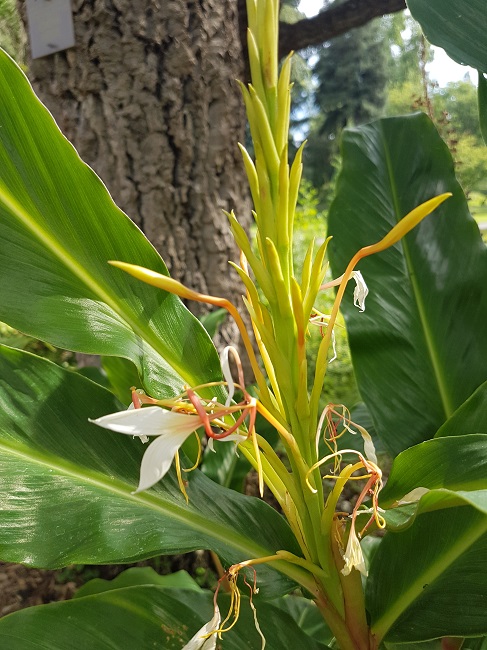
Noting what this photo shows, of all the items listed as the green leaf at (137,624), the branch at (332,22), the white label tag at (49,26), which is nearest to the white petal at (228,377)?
the green leaf at (137,624)

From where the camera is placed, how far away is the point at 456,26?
28.0 inches

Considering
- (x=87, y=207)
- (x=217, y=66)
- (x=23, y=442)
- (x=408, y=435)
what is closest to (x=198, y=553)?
(x=408, y=435)

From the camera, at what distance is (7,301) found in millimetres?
559

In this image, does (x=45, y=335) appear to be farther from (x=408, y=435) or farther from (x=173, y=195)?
(x=173, y=195)

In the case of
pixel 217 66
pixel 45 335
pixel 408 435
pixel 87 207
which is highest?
pixel 217 66

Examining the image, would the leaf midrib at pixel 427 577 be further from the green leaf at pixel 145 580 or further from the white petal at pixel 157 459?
the green leaf at pixel 145 580

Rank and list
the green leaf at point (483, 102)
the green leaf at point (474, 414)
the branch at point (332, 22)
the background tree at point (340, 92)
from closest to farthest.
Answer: the green leaf at point (474, 414), the green leaf at point (483, 102), the branch at point (332, 22), the background tree at point (340, 92)

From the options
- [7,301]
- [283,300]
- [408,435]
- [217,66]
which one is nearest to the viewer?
[283,300]

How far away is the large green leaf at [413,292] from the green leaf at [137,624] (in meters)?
0.28

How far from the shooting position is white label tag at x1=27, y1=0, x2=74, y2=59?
4.30 feet

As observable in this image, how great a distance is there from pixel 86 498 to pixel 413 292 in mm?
520

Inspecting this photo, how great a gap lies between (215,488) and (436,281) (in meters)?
0.42

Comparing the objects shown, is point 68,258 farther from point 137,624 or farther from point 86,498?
point 137,624

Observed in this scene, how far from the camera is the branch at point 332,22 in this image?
202 cm
